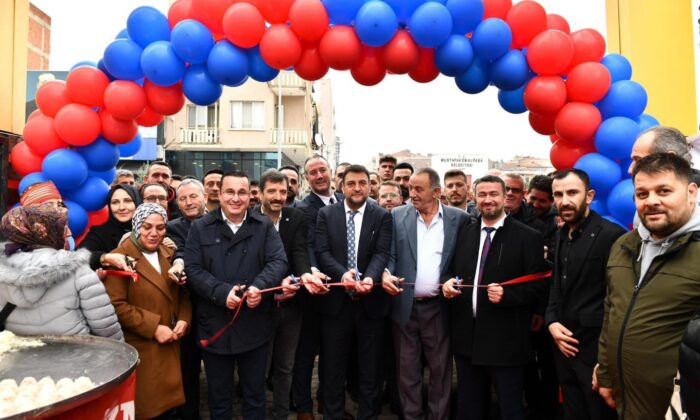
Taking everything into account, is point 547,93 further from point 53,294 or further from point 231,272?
point 53,294

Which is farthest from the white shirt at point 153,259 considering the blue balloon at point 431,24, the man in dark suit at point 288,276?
the blue balloon at point 431,24

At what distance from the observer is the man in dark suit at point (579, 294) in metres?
3.11

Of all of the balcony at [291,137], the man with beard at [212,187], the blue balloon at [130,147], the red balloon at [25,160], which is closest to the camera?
the red balloon at [25,160]

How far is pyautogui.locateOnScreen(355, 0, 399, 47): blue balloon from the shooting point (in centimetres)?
407

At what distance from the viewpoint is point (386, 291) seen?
3955 mm

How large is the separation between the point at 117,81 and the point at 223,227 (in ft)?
6.92

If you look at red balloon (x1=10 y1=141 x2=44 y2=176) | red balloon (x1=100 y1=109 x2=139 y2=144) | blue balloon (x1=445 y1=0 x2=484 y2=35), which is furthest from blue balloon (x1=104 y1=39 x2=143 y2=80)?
blue balloon (x1=445 y1=0 x2=484 y2=35)

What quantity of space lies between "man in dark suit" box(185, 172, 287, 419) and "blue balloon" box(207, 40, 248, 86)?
120cm

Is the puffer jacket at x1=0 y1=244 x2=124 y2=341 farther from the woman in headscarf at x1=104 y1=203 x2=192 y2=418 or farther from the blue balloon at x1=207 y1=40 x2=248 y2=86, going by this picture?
the blue balloon at x1=207 y1=40 x2=248 y2=86

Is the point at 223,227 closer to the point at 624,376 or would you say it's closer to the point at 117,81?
the point at 117,81

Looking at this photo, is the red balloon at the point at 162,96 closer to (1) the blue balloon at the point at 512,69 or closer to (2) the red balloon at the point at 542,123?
(1) the blue balloon at the point at 512,69

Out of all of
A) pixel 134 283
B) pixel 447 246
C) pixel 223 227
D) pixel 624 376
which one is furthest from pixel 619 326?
pixel 134 283

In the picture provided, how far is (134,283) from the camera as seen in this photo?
3416mm

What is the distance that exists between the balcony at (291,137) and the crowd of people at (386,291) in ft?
68.5
